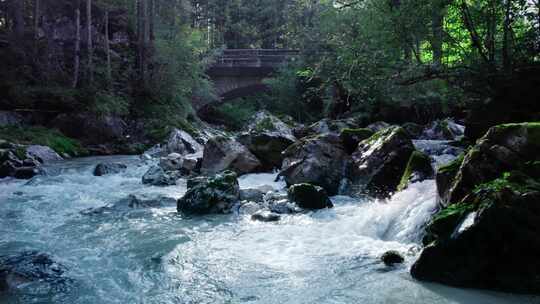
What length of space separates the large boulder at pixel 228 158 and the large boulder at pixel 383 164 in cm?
362

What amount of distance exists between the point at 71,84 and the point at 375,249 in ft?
59.5

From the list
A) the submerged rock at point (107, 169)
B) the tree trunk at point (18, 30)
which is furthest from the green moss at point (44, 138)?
the tree trunk at point (18, 30)

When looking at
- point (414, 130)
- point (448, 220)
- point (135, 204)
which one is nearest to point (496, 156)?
point (448, 220)

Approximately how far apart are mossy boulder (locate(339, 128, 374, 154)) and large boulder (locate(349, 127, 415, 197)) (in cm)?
114

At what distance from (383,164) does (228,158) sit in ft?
16.7

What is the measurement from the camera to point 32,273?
16.2 ft

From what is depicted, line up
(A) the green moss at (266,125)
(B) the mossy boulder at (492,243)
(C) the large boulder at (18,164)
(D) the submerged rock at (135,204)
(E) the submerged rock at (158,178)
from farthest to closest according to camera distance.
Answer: (A) the green moss at (266,125)
(C) the large boulder at (18,164)
(E) the submerged rock at (158,178)
(D) the submerged rock at (135,204)
(B) the mossy boulder at (492,243)

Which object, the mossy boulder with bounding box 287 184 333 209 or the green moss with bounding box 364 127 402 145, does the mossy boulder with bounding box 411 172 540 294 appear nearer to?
the mossy boulder with bounding box 287 184 333 209

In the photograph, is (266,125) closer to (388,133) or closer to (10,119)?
(388,133)

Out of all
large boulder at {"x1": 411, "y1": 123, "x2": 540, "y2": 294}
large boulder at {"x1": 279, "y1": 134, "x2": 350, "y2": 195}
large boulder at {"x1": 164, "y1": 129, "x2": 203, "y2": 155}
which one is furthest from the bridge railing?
large boulder at {"x1": 411, "y1": 123, "x2": 540, "y2": 294}

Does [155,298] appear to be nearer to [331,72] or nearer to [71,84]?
[331,72]

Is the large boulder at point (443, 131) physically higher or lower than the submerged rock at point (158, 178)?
higher

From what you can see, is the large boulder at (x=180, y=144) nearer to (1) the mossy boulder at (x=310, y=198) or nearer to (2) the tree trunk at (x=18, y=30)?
(2) the tree trunk at (x=18, y=30)

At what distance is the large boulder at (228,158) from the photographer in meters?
12.7
